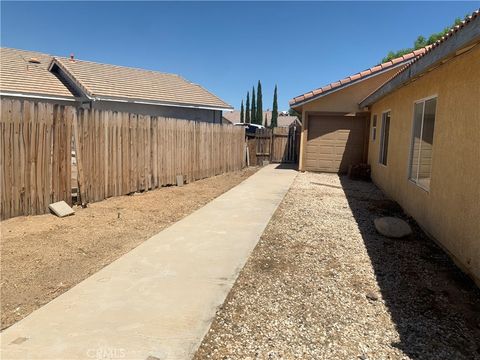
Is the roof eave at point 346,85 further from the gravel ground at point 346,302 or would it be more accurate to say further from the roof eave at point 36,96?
the roof eave at point 36,96

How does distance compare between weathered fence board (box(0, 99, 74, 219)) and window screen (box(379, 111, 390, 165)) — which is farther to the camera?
window screen (box(379, 111, 390, 165))

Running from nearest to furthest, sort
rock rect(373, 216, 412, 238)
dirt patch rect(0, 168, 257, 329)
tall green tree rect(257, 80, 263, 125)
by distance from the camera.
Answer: dirt patch rect(0, 168, 257, 329) → rock rect(373, 216, 412, 238) → tall green tree rect(257, 80, 263, 125)

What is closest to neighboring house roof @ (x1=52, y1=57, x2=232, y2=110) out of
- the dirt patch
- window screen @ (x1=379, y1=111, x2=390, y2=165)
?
the dirt patch

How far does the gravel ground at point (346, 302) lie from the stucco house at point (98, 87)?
13164 mm

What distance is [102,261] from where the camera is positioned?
16.2 feet

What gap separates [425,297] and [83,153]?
685 cm

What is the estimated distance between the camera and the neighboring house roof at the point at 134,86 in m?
16.9

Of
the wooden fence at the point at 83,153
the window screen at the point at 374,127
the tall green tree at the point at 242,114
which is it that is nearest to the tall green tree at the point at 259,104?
the tall green tree at the point at 242,114

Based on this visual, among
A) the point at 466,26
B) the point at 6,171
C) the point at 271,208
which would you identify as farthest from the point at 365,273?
the point at 6,171

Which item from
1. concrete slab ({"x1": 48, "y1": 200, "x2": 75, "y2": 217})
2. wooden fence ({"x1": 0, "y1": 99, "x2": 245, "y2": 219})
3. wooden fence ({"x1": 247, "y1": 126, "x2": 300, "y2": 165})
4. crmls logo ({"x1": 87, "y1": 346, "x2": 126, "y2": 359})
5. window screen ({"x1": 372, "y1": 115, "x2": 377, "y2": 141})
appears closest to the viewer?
crmls logo ({"x1": 87, "y1": 346, "x2": 126, "y2": 359})

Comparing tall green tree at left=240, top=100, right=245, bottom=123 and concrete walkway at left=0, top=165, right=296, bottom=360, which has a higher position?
tall green tree at left=240, top=100, right=245, bottom=123

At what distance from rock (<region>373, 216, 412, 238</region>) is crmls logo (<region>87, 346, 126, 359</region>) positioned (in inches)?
189

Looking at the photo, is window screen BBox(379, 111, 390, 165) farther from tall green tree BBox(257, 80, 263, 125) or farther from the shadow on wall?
tall green tree BBox(257, 80, 263, 125)

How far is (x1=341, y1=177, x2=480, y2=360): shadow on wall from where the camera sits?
311cm
